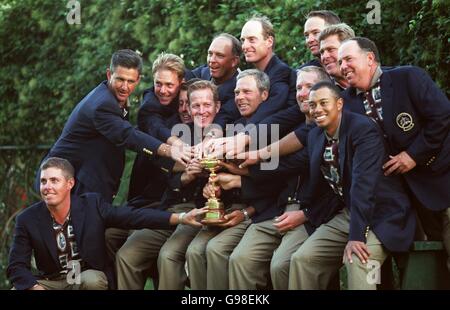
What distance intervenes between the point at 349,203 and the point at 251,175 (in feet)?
3.04

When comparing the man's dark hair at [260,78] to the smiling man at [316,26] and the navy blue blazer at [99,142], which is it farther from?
the navy blue blazer at [99,142]

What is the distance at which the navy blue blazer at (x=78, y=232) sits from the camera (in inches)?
264

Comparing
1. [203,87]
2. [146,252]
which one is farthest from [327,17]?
[146,252]

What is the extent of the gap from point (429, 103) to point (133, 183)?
2.47 metres

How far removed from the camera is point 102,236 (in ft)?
22.4

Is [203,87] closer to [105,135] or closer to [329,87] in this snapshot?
[105,135]

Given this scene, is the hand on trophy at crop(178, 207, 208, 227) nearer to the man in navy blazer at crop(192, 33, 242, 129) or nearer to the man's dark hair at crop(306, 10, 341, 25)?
the man in navy blazer at crop(192, 33, 242, 129)

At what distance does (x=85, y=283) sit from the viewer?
664 cm

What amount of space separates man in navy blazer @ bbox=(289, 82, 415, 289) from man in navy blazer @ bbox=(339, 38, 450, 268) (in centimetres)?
13

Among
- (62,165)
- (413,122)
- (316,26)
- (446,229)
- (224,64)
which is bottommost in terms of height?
(446,229)

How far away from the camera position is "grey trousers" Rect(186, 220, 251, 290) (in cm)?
657

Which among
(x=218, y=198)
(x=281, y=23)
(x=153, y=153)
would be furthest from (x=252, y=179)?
(x=281, y=23)

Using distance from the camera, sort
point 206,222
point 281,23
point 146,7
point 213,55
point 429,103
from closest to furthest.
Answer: point 429,103 < point 206,222 < point 213,55 < point 281,23 < point 146,7
